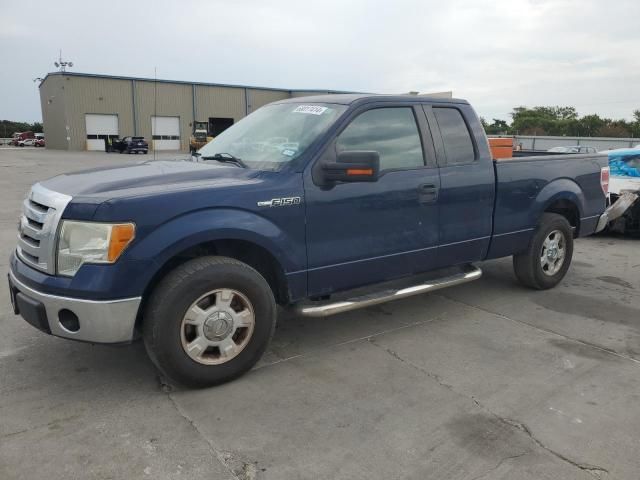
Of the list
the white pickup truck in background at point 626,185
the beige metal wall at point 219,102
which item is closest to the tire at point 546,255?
the white pickup truck in background at point 626,185

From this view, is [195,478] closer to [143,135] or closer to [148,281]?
[148,281]

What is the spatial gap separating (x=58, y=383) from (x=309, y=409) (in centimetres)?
167

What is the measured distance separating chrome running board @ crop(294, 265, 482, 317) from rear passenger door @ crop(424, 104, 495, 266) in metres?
0.15

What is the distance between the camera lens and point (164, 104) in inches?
1925

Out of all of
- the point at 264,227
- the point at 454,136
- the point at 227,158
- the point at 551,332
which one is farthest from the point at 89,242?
the point at 551,332

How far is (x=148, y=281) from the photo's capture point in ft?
10.1

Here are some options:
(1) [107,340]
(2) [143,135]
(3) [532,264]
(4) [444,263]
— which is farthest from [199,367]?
(2) [143,135]

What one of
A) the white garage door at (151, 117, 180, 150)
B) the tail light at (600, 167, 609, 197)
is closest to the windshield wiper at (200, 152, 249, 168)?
the tail light at (600, 167, 609, 197)

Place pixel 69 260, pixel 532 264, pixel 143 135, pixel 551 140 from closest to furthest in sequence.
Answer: pixel 69 260, pixel 532 264, pixel 551 140, pixel 143 135

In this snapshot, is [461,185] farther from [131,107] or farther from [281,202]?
[131,107]

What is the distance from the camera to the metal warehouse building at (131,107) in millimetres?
45425

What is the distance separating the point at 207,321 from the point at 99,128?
159ft

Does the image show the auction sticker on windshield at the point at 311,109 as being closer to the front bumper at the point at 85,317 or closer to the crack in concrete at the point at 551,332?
the front bumper at the point at 85,317

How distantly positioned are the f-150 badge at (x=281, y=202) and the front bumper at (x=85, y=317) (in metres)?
0.98
